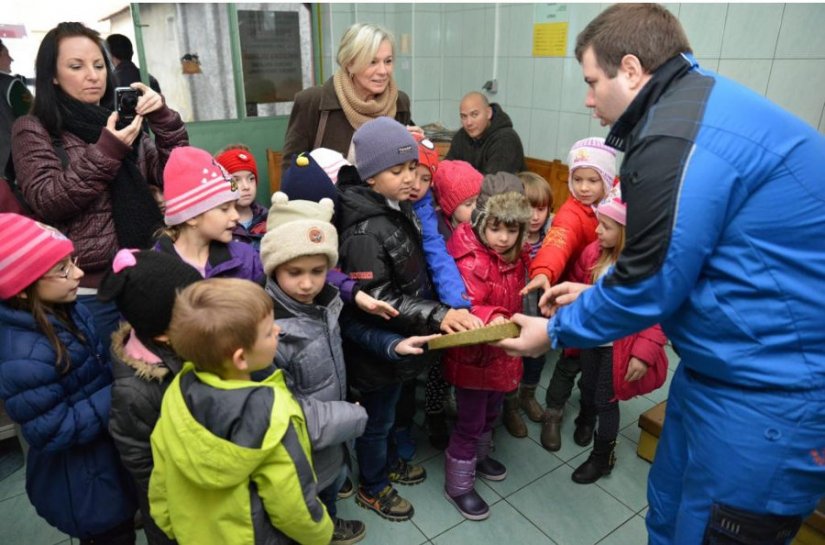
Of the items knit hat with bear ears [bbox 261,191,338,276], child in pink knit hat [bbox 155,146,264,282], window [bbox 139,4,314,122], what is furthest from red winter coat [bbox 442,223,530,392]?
window [bbox 139,4,314,122]

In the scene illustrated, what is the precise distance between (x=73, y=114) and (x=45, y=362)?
2.96ft

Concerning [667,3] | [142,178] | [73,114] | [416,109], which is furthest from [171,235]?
[416,109]

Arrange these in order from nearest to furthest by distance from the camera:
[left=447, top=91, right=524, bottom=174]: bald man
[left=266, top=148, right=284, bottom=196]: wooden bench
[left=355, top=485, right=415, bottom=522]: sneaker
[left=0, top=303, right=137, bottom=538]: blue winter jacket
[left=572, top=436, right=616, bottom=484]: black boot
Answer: [left=0, top=303, right=137, bottom=538]: blue winter jacket, [left=355, top=485, right=415, bottom=522]: sneaker, [left=572, top=436, right=616, bottom=484]: black boot, [left=447, top=91, right=524, bottom=174]: bald man, [left=266, top=148, right=284, bottom=196]: wooden bench

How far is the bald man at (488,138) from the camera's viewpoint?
135 inches

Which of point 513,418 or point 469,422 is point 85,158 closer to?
point 469,422

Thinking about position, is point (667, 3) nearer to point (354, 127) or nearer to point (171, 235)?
point (354, 127)

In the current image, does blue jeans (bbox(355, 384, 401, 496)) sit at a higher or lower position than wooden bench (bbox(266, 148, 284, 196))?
lower

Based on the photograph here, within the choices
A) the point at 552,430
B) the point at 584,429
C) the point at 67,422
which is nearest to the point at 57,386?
the point at 67,422

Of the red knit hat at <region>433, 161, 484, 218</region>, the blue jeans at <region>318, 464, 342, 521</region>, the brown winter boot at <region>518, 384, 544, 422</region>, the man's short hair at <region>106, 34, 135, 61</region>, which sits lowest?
the brown winter boot at <region>518, 384, 544, 422</region>

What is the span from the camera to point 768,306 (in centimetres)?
116

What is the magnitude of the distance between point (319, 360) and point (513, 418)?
54.8 inches

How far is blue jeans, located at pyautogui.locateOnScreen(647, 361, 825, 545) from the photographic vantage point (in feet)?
3.91

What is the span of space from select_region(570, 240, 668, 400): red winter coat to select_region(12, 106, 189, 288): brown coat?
1.80 meters

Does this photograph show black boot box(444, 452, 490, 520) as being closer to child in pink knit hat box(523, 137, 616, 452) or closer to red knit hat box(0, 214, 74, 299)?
child in pink knit hat box(523, 137, 616, 452)
